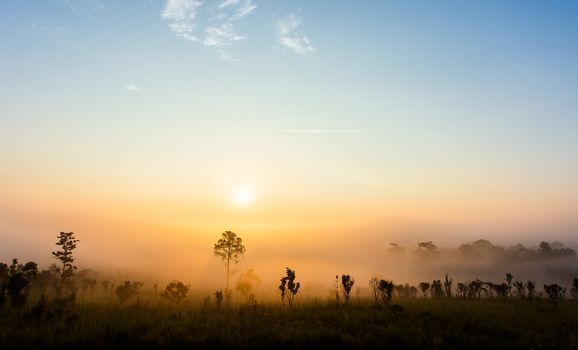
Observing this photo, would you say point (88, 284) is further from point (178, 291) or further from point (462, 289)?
point (462, 289)

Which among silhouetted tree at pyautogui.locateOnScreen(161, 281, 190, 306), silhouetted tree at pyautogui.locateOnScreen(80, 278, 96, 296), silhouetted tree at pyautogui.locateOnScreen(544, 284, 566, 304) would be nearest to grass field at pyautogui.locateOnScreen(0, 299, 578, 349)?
silhouetted tree at pyautogui.locateOnScreen(544, 284, 566, 304)

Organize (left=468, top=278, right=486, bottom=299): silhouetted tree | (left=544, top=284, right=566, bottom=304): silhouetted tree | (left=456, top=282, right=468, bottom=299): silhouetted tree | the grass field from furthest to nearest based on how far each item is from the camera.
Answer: (left=456, top=282, right=468, bottom=299): silhouetted tree < (left=468, top=278, right=486, bottom=299): silhouetted tree < (left=544, top=284, right=566, bottom=304): silhouetted tree < the grass field

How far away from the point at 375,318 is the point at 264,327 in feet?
26.9

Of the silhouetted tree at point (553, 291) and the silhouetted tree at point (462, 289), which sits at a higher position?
the silhouetted tree at point (553, 291)

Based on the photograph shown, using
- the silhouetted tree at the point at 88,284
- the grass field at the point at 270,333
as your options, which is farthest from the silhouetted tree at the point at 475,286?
the silhouetted tree at the point at 88,284

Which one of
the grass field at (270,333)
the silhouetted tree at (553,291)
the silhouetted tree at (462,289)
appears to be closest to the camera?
the grass field at (270,333)

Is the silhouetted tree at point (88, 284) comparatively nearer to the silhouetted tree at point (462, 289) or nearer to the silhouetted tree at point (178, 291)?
the silhouetted tree at point (178, 291)

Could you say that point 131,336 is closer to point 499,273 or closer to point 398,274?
point 398,274

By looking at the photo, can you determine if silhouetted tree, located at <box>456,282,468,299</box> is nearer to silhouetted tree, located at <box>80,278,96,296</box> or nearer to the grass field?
the grass field

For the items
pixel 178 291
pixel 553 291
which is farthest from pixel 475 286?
pixel 178 291

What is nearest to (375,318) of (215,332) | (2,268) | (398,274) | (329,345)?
(329,345)

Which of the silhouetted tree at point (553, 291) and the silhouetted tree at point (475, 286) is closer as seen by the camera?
the silhouetted tree at point (553, 291)

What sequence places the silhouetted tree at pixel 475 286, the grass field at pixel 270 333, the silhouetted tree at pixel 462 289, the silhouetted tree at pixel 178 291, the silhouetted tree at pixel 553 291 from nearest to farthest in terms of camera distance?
the grass field at pixel 270 333 → the silhouetted tree at pixel 553 291 → the silhouetted tree at pixel 178 291 → the silhouetted tree at pixel 475 286 → the silhouetted tree at pixel 462 289

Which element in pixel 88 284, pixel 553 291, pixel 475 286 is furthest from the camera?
pixel 88 284
